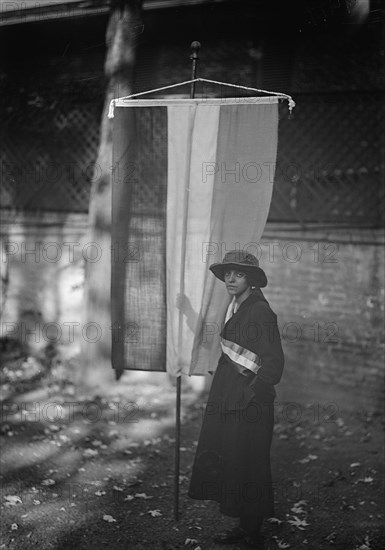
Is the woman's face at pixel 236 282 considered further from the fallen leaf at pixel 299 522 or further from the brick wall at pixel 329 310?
the brick wall at pixel 329 310

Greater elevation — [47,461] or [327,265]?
[327,265]

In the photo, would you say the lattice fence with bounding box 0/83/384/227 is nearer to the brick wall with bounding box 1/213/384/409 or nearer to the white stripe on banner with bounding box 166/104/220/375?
the brick wall with bounding box 1/213/384/409

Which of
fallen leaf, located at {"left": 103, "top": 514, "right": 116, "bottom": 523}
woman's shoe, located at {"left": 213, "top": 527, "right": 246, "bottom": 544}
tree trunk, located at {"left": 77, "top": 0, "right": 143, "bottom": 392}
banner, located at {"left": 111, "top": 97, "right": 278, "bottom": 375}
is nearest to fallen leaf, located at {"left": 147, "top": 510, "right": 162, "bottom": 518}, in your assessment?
fallen leaf, located at {"left": 103, "top": 514, "right": 116, "bottom": 523}

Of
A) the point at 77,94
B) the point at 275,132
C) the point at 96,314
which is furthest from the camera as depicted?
the point at 77,94

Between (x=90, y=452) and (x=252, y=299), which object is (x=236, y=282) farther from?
(x=90, y=452)

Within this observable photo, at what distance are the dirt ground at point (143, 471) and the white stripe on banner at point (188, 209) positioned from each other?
1.31m

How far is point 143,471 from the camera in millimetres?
5801

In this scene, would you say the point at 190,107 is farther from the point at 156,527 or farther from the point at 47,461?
the point at 47,461

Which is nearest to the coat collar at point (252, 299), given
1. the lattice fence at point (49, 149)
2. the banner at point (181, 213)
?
the banner at point (181, 213)

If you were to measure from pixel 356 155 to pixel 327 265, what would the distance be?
1.41 meters

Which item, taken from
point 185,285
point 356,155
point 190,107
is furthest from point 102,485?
point 356,155

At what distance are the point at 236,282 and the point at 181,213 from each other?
71 cm

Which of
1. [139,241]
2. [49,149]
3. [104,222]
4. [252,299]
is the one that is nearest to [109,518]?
[252,299]

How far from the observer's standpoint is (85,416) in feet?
23.2
